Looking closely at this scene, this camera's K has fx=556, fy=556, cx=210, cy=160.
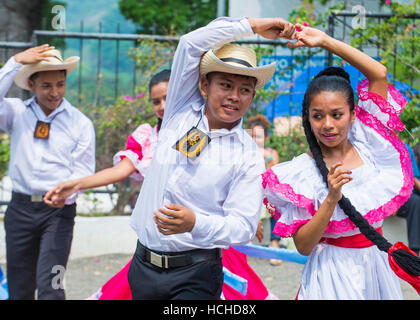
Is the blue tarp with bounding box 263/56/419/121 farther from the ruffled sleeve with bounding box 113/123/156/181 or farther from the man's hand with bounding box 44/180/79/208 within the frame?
the man's hand with bounding box 44/180/79/208

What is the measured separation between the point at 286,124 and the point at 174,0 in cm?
1105

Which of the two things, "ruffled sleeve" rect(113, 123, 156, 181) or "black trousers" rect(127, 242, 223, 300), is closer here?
"black trousers" rect(127, 242, 223, 300)

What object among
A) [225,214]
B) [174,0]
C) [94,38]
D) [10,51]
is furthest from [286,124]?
[174,0]

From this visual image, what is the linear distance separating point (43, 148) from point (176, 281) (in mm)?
1904

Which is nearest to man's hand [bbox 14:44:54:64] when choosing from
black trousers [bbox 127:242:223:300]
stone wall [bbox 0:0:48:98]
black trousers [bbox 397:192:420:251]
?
black trousers [bbox 127:242:223:300]

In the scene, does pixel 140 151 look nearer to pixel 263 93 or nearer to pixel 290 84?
pixel 263 93

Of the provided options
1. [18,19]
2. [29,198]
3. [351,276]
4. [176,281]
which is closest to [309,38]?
[351,276]

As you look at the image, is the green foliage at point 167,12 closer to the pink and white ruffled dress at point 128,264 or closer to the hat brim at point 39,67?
the hat brim at point 39,67

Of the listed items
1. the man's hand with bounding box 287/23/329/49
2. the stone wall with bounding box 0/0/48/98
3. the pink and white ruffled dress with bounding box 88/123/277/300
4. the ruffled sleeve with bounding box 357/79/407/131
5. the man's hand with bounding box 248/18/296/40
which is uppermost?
the stone wall with bounding box 0/0/48/98

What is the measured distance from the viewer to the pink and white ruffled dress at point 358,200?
2674 millimetres

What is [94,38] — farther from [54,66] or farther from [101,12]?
[101,12]

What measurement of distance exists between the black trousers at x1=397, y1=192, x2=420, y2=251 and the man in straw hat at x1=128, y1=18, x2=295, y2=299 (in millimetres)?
4052

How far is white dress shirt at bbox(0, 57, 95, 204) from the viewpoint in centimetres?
411

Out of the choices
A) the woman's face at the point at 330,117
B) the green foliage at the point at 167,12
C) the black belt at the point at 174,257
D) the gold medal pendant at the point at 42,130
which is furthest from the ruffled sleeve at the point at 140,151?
the green foliage at the point at 167,12
